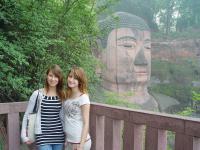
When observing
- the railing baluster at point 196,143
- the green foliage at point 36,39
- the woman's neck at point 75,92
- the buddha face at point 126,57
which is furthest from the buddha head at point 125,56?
the railing baluster at point 196,143

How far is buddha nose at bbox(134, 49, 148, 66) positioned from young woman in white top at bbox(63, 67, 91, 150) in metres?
10.1

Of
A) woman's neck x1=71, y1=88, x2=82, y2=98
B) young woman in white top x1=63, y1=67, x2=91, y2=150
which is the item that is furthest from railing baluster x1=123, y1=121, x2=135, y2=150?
woman's neck x1=71, y1=88, x2=82, y2=98

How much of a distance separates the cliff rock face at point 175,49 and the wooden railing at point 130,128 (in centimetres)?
1535

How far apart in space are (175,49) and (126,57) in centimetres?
658

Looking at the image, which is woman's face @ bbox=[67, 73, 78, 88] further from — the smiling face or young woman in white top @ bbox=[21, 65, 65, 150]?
young woman in white top @ bbox=[21, 65, 65, 150]

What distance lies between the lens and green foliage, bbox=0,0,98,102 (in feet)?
11.1

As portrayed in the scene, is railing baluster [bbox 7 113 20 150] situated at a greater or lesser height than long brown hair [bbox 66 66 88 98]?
lesser

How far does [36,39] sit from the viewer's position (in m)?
3.54

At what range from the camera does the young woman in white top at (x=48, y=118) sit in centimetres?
251

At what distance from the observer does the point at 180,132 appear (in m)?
2.01

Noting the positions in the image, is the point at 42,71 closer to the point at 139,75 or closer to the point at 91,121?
the point at 91,121

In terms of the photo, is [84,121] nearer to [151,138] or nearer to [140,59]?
[151,138]

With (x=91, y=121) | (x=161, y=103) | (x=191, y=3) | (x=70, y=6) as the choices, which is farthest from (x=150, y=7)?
(x=91, y=121)

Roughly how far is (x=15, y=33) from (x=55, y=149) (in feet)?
4.68
